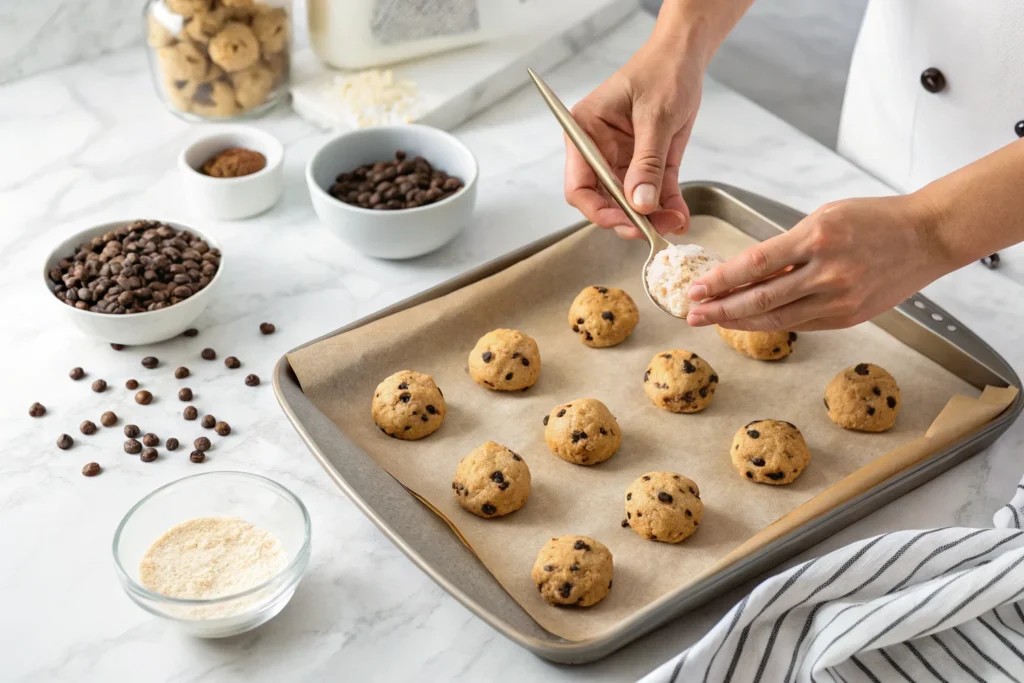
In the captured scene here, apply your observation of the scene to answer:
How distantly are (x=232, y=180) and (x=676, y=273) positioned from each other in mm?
891

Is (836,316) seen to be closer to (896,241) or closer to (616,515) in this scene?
(896,241)

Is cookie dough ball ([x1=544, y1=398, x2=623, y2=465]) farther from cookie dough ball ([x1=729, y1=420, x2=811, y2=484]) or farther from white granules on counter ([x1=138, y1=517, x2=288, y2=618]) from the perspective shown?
white granules on counter ([x1=138, y1=517, x2=288, y2=618])

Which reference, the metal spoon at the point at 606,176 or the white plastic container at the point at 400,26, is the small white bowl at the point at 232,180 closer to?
the white plastic container at the point at 400,26

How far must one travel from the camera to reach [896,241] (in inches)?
49.9

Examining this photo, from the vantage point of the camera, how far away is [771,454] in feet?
4.62

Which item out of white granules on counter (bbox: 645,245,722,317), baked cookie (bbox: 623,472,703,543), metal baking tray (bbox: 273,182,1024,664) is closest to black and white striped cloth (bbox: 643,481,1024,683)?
metal baking tray (bbox: 273,182,1024,664)

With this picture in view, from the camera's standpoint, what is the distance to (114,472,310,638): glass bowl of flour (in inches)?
45.3

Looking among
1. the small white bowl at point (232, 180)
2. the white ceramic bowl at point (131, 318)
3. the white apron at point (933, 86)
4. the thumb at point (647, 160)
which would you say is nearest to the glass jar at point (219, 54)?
the small white bowl at point (232, 180)

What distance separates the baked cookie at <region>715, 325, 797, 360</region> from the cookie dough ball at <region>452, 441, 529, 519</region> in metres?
0.47

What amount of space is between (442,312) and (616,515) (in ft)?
1.53

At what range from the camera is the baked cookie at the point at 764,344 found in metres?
1.62

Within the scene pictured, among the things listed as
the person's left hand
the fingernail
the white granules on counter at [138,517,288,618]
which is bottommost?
the white granules on counter at [138,517,288,618]

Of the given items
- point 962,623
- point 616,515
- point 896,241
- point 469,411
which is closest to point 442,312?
point 469,411

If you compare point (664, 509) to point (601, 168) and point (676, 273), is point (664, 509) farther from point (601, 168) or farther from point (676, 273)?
point (601, 168)
